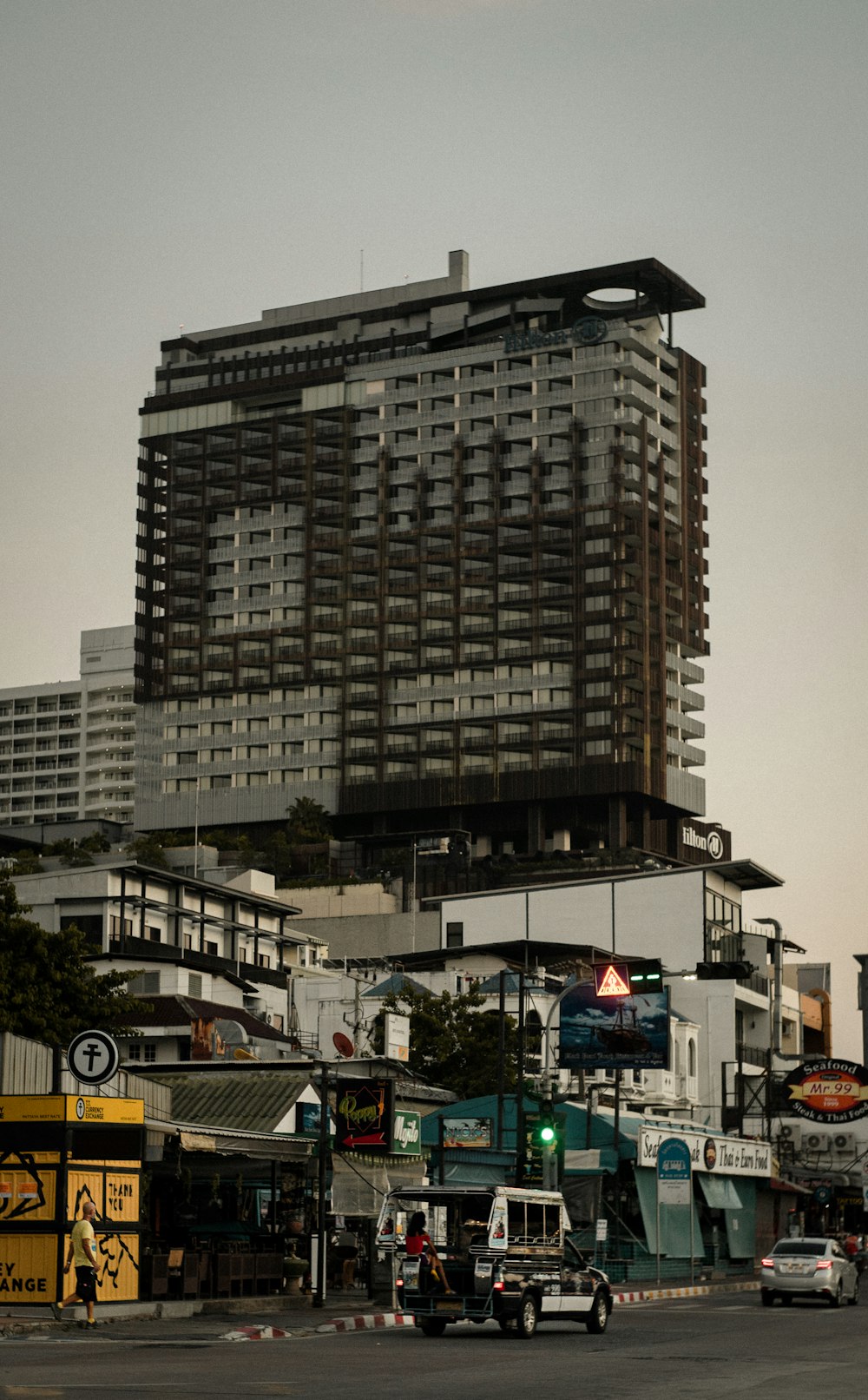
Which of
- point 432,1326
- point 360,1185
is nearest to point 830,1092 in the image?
point 360,1185

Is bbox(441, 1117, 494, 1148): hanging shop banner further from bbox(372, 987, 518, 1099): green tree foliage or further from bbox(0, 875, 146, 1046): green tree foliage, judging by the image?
bbox(372, 987, 518, 1099): green tree foliage

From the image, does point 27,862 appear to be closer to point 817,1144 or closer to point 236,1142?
point 817,1144

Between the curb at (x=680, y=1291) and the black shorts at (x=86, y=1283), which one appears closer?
the black shorts at (x=86, y=1283)

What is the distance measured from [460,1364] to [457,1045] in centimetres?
5329

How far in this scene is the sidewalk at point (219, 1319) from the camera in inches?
1176

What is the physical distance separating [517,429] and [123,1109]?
14422 cm

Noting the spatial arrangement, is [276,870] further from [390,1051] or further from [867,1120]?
[390,1051]

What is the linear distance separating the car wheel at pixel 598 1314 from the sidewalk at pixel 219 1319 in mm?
4129

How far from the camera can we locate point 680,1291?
5106 centimetres

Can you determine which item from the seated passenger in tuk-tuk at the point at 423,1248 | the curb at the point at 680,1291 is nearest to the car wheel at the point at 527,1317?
the seated passenger in tuk-tuk at the point at 423,1248

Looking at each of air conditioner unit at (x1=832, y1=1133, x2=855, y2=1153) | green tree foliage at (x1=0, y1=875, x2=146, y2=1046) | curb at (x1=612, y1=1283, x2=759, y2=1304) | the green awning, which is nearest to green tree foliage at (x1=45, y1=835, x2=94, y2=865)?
air conditioner unit at (x1=832, y1=1133, x2=855, y2=1153)

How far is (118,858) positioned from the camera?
452 ft

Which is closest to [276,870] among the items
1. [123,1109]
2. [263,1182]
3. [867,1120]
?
[867,1120]

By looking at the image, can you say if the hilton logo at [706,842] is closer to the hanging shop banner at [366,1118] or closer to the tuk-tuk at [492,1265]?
the hanging shop banner at [366,1118]
